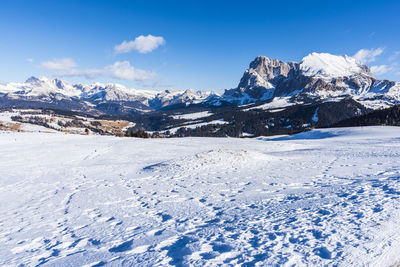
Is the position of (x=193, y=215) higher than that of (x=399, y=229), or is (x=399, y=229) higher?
(x=399, y=229)

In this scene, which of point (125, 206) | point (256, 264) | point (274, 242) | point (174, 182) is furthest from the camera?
point (174, 182)

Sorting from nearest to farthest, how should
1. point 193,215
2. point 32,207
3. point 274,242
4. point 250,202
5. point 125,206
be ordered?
point 274,242, point 193,215, point 250,202, point 125,206, point 32,207

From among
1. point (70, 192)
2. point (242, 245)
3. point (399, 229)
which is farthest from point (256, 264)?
point (70, 192)

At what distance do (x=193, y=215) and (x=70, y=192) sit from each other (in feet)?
36.8

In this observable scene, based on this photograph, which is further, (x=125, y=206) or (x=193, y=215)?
(x=125, y=206)

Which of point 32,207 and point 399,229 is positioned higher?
point 399,229

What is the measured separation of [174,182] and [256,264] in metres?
12.5

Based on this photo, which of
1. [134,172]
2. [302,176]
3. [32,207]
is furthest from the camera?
[134,172]

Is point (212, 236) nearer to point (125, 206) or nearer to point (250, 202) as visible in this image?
point (250, 202)

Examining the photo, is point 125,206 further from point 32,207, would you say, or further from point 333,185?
point 333,185

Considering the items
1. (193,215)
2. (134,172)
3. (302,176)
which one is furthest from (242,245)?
(134,172)

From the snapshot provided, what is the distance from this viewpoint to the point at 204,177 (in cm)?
1888

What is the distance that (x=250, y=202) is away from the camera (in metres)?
11.6

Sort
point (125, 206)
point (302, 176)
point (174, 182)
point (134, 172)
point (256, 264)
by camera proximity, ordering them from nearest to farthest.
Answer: point (256, 264), point (125, 206), point (302, 176), point (174, 182), point (134, 172)
